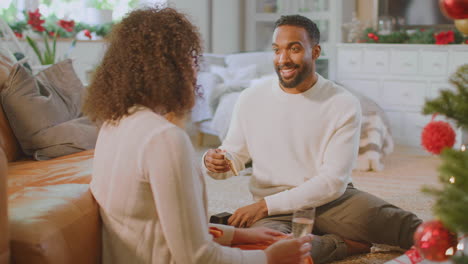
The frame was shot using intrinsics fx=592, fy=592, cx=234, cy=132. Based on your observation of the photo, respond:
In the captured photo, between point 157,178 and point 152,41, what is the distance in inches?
11.8

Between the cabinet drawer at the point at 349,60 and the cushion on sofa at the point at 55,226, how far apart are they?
4.28 meters

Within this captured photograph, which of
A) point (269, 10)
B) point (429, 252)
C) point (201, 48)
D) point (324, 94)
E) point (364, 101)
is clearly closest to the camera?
point (429, 252)

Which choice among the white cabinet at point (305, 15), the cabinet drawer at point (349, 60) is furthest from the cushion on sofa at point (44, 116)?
the white cabinet at point (305, 15)

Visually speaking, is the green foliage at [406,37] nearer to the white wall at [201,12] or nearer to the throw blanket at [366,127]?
the throw blanket at [366,127]

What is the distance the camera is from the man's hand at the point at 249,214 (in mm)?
1979

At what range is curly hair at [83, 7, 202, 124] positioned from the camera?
1.26m

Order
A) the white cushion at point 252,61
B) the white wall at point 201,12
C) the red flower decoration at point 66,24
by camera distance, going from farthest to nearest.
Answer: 1. the white wall at point 201,12
2. the white cushion at point 252,61
3. the red flower decoration at point 66,24

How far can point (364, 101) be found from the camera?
4496mm

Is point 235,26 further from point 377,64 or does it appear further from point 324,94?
point 324,94

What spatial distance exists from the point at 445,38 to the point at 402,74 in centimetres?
47

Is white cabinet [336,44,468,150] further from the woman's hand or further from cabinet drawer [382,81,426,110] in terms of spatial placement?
the woman's hand

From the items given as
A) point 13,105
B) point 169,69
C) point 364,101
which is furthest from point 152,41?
point 364,101

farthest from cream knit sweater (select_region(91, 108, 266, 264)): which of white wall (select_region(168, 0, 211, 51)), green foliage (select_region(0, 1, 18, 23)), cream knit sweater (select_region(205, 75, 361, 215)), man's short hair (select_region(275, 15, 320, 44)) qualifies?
white wall (select_region(168, 0, 211, 51))

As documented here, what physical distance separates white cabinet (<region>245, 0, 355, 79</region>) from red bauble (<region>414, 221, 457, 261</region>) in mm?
4730
